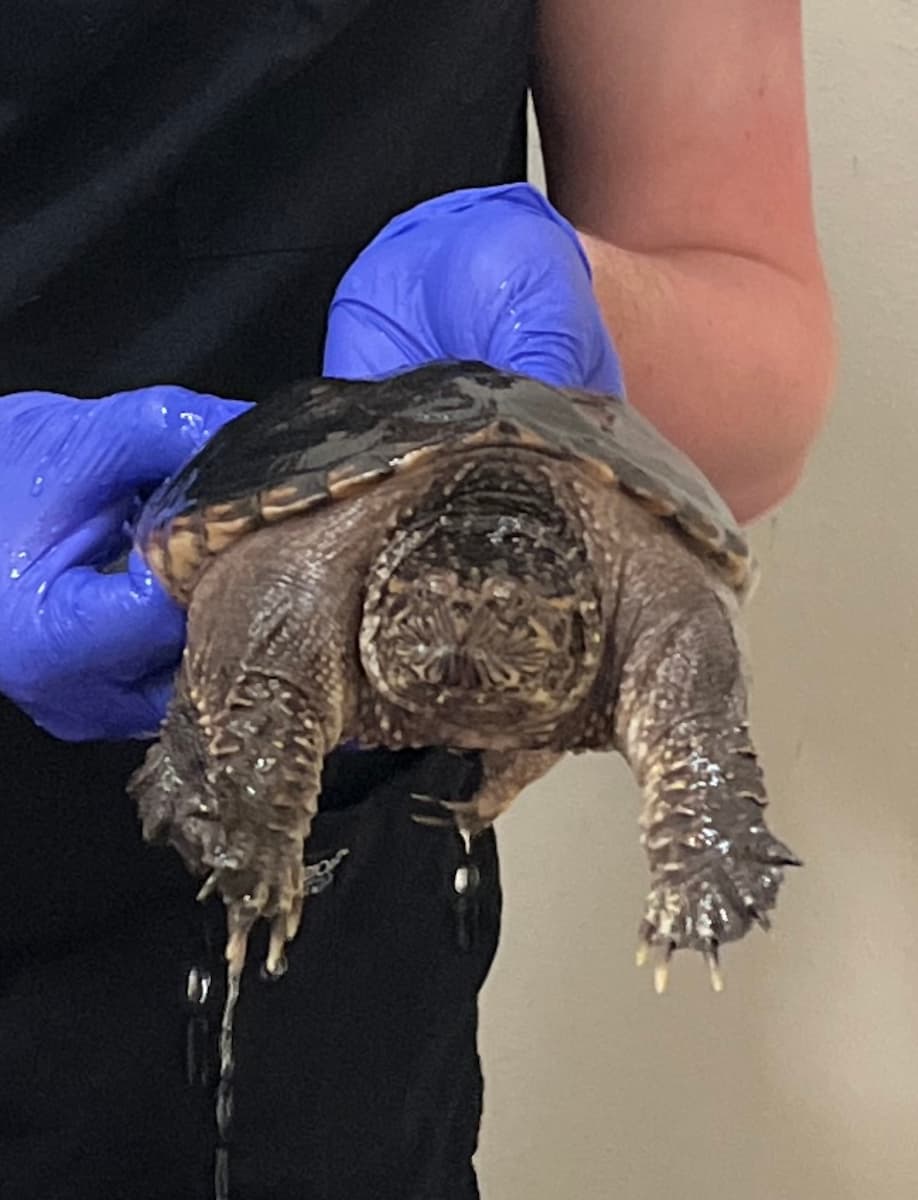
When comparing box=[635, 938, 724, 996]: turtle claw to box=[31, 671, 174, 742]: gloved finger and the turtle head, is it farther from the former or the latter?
box=[31, 671, 174, 742]: gloved finger

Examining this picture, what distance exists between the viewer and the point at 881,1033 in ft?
4.40

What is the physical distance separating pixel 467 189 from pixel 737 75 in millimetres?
190

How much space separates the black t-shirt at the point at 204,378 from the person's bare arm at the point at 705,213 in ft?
0.22

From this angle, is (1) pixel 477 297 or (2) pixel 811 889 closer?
(1) pixel 477 297

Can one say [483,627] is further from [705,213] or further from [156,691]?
[705,213]

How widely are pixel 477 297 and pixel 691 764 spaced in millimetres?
222

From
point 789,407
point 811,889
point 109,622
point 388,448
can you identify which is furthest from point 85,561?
point 811,889

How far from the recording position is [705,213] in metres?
0.90

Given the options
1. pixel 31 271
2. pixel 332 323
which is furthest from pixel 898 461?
pixel 31 271

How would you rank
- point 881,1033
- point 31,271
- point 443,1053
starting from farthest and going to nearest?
1. point 881,1033
2. point 443,1053
3. point 31,271

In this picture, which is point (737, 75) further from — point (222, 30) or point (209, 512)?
point (209, 512)

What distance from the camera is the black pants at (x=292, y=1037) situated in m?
0.75

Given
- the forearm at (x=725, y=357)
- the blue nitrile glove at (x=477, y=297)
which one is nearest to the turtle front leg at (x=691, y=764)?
the blue nitrile glove at (x=477, y=297)

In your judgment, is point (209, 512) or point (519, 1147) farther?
point (519, 1147)
